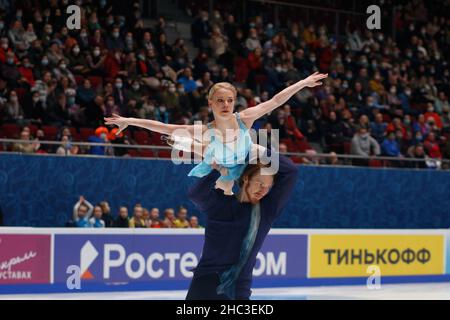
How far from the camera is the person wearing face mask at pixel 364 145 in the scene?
19.3 metres

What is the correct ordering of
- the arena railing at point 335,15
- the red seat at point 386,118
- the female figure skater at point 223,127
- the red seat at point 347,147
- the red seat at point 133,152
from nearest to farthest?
the female figure skater at point 223,127, the red seat at point 133,152, the red seat at point 347,147, the red seat at point 386,118, the arena railing at point 335,15

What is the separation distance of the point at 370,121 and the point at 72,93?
8068 millimetres

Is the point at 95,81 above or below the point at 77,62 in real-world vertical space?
below

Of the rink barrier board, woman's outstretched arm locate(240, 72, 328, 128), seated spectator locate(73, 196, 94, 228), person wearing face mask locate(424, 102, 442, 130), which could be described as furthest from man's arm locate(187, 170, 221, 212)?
person wearing face mask locate(424, 102, 442, 130)

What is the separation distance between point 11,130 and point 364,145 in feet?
26.0

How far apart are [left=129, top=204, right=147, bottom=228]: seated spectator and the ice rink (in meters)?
1.97

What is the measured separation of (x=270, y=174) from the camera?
419 cm

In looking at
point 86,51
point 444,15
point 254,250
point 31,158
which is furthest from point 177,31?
point 254,250

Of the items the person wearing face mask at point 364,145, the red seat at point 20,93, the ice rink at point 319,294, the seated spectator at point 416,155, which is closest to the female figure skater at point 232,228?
the ice rink at point 319,294

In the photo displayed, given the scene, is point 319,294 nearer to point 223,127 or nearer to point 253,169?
point 223,127

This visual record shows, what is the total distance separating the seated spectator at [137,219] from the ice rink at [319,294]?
197cm

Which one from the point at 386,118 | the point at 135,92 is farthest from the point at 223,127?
the point at 386,118

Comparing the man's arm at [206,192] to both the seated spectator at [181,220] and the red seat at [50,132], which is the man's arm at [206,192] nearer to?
the seated spectator at [181,220]

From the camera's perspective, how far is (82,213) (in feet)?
48.4
